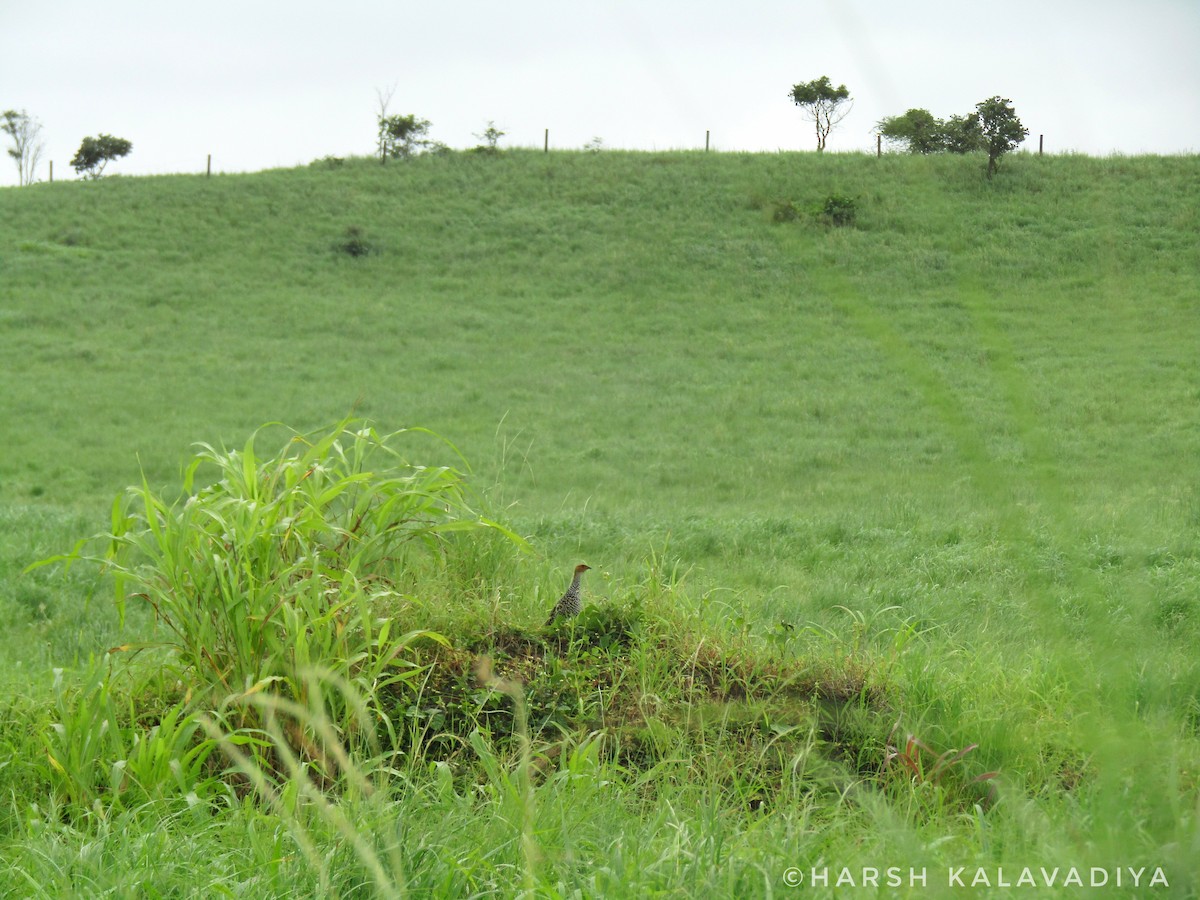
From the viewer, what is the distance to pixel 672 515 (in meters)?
7.39

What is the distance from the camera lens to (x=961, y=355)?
1573cm

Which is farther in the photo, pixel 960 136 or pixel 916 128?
pixel 960 136

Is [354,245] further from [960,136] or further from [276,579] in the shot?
[960,136]

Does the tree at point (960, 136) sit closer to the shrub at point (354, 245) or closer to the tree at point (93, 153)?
the shrub at point (354, 245)

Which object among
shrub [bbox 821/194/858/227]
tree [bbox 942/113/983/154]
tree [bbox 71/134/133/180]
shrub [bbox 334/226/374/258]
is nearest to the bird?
tree [bbox 942/113/983/154]

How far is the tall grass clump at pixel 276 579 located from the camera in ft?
9.00

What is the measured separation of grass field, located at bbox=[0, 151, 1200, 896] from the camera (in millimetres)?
1685

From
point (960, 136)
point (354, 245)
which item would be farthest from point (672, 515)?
point (354, 245)

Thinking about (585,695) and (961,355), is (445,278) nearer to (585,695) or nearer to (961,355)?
(961,355)

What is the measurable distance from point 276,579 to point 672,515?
481 centimetres

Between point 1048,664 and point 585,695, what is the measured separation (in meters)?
1.52

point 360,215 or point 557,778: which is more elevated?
point 360,215

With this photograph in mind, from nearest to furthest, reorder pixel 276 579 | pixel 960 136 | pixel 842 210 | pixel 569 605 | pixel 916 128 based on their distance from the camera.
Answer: pixel 916 128, pixel 960 136, pixel 276 579, pixel 569 605, pixel 842 210

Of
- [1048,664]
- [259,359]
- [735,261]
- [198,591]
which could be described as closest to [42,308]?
[259,359]
